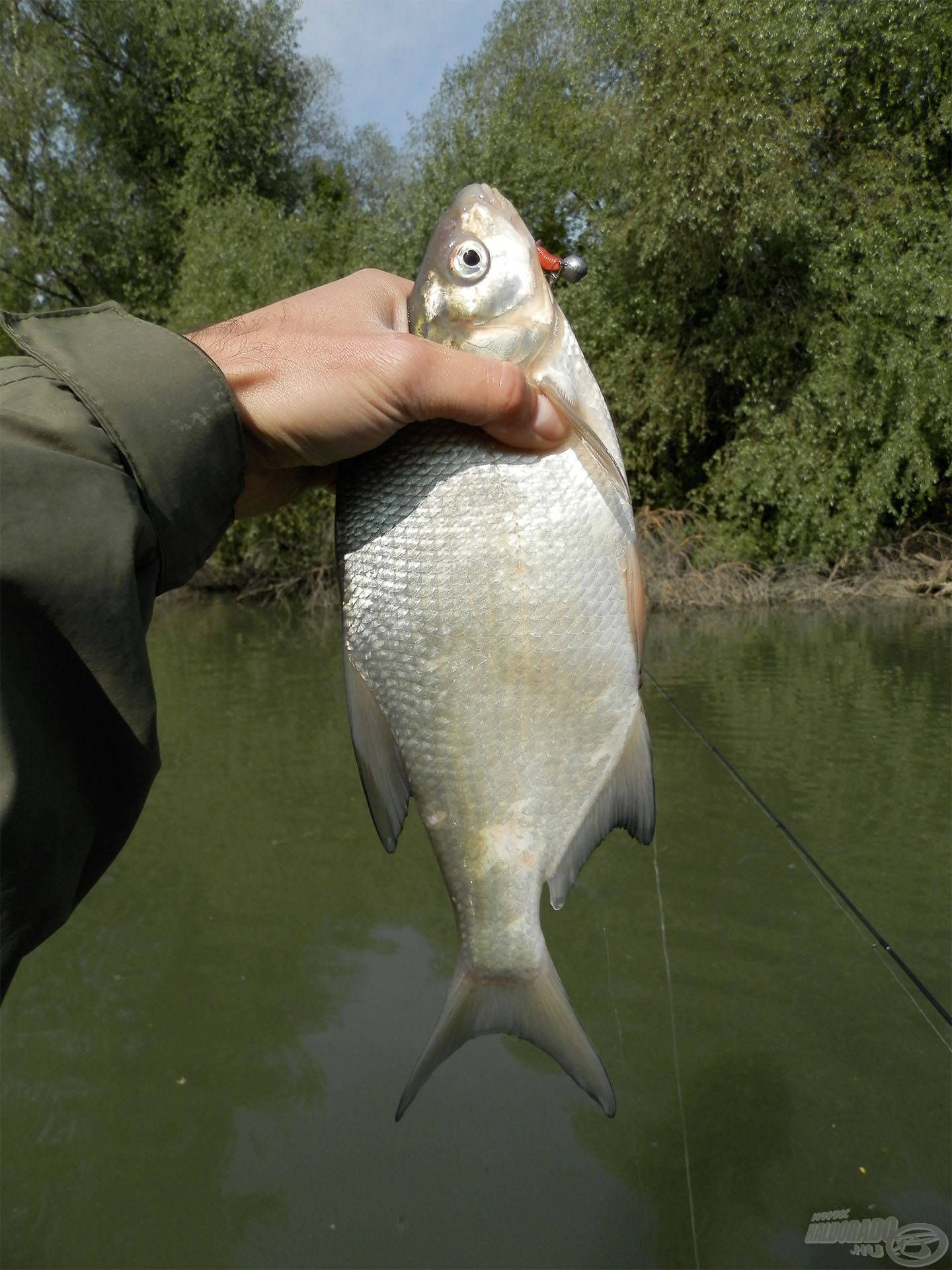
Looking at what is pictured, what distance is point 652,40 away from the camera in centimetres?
1352

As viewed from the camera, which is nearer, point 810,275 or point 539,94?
point 810,275

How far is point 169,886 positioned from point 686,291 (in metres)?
12.5

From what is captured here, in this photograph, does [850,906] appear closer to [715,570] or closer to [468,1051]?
[468,1051]

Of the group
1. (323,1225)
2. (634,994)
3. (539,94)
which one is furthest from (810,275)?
(323,1225)

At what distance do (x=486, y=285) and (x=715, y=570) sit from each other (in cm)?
1277

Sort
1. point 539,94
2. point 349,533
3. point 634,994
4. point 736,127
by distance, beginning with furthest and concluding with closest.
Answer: point 539,94
point 736,127
point 634,994
point 349,533

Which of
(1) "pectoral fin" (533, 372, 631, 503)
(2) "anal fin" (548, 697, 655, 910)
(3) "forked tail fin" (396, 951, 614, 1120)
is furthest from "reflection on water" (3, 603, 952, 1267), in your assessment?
(1) "pectoral fin" (533, 372, 631, 503)

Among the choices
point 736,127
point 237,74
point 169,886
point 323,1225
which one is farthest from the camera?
point 237,74

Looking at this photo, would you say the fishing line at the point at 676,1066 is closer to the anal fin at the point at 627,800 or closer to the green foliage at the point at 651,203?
the anal fin at the point at 627,800

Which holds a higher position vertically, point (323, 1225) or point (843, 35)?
point (843, 35)

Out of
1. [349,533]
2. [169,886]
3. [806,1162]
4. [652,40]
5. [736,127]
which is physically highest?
[652,40]

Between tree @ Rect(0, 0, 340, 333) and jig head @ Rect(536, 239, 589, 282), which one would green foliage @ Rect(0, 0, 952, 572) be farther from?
jig head @ Rect(536, 239, 589, 282)

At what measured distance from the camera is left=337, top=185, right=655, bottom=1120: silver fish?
1.51 metres

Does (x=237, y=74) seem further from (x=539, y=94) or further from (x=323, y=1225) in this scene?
(x=323, y=1225)
